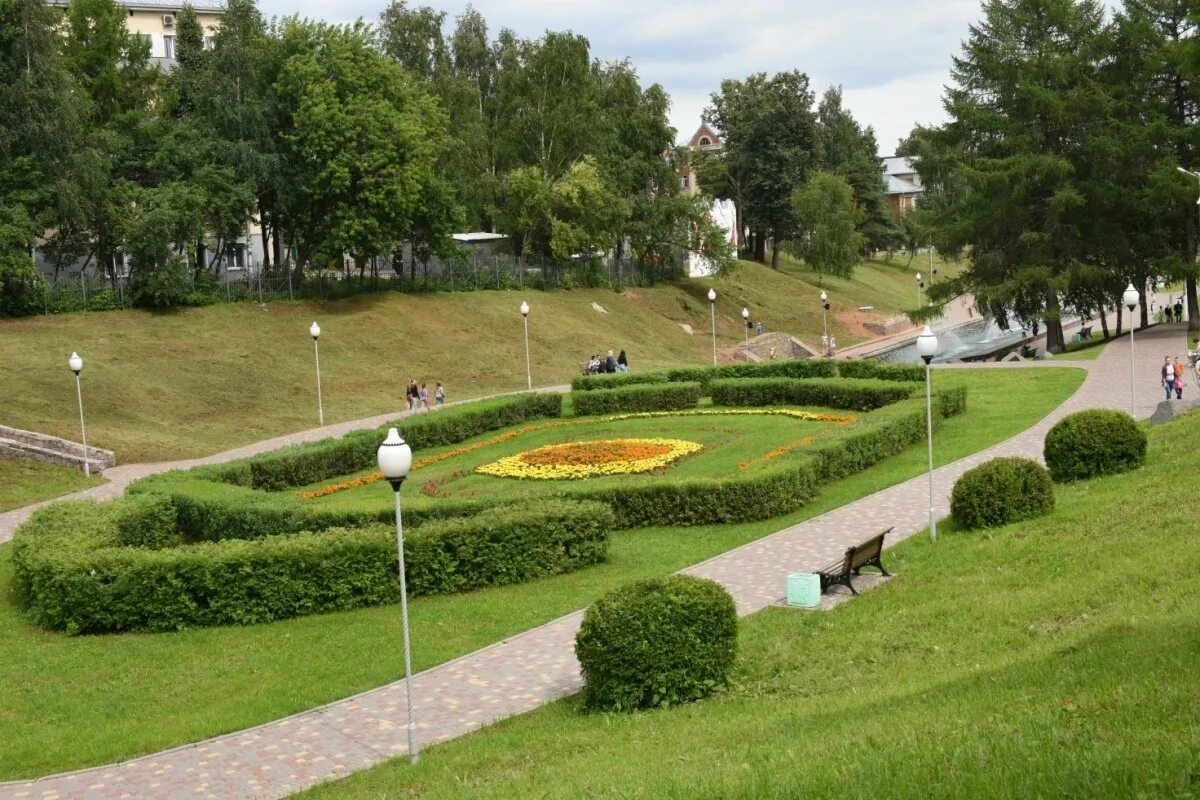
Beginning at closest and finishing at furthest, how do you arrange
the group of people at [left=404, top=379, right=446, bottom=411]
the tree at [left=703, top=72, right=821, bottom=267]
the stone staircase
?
the stone staircase
the group of people at [left=404, top=379, right=446, bottom=411]
the tree at [left=703, top=72, right=821, bottom=267]

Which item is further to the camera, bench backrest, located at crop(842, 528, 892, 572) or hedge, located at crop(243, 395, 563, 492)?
hedge, located at crop(243, 395, 563, 492)

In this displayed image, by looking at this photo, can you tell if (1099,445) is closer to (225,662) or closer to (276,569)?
(276,569)

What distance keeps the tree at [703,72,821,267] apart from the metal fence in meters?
14.3

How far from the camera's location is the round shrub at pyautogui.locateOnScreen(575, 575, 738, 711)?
11266 millimetres

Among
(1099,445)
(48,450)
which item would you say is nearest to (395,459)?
(1099,445)

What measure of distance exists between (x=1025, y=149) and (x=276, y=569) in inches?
1617

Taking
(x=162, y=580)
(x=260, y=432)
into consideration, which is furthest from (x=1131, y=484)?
(x=260, y=432)

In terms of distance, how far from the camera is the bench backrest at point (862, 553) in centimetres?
1466

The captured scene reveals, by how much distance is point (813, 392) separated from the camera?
34.6 metres

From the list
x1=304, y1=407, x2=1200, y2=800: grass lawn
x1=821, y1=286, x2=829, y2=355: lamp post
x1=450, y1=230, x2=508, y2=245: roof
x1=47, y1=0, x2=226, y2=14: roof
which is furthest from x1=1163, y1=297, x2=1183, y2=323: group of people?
x1=47, y1=0, x2=226, y2=14: roof

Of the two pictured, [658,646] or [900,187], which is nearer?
[658,646]

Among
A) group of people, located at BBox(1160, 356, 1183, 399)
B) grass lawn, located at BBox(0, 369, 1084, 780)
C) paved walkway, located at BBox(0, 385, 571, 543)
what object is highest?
group of people, located at BBox(1160, 356, 1183, 399)

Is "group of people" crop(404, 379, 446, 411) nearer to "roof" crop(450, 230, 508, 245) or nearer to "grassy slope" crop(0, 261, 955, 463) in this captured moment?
"grassy slope" crop(0, 261, 955, 463)

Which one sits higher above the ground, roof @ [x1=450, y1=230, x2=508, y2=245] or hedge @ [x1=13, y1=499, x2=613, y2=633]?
roof @ [x1=450, y1=230, x2=508, y2=245]
